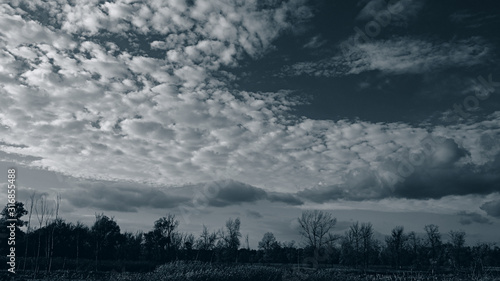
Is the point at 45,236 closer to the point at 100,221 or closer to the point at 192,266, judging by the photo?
the point at 100,221

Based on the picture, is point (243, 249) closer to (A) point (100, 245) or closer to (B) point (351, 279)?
(A) point (100, 245)

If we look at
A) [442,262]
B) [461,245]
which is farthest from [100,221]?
[461,245]

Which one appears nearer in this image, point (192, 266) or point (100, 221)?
point (192, 266)

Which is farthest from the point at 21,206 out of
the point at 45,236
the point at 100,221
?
the point at 100,221

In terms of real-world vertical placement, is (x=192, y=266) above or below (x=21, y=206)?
below

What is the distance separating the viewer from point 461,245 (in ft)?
313

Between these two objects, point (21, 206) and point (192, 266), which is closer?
point (192, 266)

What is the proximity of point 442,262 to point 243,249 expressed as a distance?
180 feet

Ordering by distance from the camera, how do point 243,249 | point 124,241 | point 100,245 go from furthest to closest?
point 243,249 → point 124,241 → point 100,245

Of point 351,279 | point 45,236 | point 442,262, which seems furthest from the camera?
point 442,262

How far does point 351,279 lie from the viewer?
3216cm

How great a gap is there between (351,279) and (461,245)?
262 ft

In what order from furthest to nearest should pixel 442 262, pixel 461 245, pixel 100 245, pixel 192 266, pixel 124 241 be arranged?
pixel 461 245 → pixel 442 262 → pixel 124 241 → pixel 100 245 → pixel 192 266

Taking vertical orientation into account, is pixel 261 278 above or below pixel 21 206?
below
